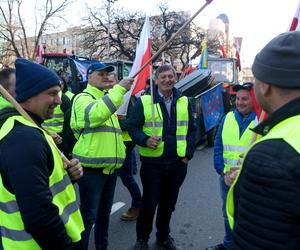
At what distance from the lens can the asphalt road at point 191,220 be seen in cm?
412

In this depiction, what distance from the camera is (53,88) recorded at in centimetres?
204

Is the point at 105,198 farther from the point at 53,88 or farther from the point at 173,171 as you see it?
the point at 53,88

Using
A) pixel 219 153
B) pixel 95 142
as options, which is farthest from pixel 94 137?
pixel 219 153

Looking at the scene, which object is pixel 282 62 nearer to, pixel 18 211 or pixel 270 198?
pixel 270 198

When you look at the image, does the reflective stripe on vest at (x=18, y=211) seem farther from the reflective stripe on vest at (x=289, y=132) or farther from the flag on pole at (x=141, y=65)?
the flag on pole at (x=141, y=65)

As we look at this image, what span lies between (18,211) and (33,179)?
21 centimetres

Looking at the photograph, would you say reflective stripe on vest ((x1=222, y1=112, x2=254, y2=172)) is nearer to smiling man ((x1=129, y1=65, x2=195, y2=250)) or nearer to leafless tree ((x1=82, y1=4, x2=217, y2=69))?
smiling man ((x1=129, y1=65, x2=195, y2=250))

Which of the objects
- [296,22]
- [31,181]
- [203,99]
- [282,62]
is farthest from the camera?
[203,99]

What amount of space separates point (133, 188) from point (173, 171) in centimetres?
133

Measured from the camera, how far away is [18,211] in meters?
1.76

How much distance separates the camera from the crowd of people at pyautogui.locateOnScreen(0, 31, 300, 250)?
124 cm

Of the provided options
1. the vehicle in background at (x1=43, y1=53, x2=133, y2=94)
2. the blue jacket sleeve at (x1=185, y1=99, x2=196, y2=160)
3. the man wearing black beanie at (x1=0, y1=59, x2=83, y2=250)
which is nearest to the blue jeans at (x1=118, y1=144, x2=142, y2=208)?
the blue jacket sleeve at (x1=185, y1=99, x2=196, y2=160)

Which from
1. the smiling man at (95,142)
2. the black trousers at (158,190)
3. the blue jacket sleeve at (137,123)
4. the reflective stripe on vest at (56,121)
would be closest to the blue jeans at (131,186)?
the black trousers at (158,190)

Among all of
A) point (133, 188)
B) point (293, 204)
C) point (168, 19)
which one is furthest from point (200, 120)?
point (168, 19)
